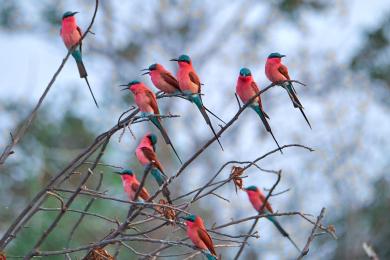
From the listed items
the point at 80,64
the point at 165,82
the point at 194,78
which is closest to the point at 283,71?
the point at 194,78

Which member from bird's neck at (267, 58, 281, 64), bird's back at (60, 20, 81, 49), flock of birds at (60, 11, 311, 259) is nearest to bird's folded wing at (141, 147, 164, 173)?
flock of birds at (60, 11, 311, 259)

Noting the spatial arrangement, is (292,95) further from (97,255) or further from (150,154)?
(97,255)

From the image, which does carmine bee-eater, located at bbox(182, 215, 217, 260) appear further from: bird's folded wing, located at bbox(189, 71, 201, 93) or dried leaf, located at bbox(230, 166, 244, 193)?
bird's folded wing, located at bbox(189, 71, 201, 93)

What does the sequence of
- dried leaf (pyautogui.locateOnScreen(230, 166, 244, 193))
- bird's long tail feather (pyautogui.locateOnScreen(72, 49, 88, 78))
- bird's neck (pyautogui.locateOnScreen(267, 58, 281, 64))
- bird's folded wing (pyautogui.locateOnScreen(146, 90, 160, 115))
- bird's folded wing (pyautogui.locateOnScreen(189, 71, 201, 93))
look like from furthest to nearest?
bird's neck (pyautogui.locateOnScreen(267, 58, 281, 64)) → bird's folded wing (pyautogui.locateOnScreen(189, 71, 201, 93)) → bird's long tail feather (pyautogui.locateOnScreen(72, 49, 88, 78)) → bird's folded wing (pyautogui.locateOnScreen(146, 90, 160, 115)) → dried leaf (pyautogui.locateOnScreen(230, 166, 244, 193))

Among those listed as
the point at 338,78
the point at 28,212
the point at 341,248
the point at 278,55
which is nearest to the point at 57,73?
the point at 28,212

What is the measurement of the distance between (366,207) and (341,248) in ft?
3.31

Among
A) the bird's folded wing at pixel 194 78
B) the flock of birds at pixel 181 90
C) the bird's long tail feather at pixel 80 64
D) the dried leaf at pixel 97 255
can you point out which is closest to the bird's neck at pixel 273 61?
the flock of birds at pixel 181 90

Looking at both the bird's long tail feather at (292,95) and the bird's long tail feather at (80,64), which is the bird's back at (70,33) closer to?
the bird's long tail feather at (80,64)

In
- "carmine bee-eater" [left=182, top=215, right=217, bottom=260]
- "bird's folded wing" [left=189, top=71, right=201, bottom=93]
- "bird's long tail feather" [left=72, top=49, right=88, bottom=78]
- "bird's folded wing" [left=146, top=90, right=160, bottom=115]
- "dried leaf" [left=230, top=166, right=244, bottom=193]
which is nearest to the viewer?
"dried leaf" [left=230, top=166, right=244, bottom=193]

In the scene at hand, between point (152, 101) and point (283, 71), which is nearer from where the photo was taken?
Result: point (152, 101)

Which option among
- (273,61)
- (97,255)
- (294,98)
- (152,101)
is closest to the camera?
(97,255)

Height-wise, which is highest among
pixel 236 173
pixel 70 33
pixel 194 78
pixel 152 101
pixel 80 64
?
pixel 70 33

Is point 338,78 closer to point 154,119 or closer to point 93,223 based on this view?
point 93,223

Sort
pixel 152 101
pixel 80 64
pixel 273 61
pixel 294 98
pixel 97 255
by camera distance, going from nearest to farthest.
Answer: pixel 97 255 → pixel 294 98 → pixel 152 101 → pixel 80 64 → pixel 273 61
